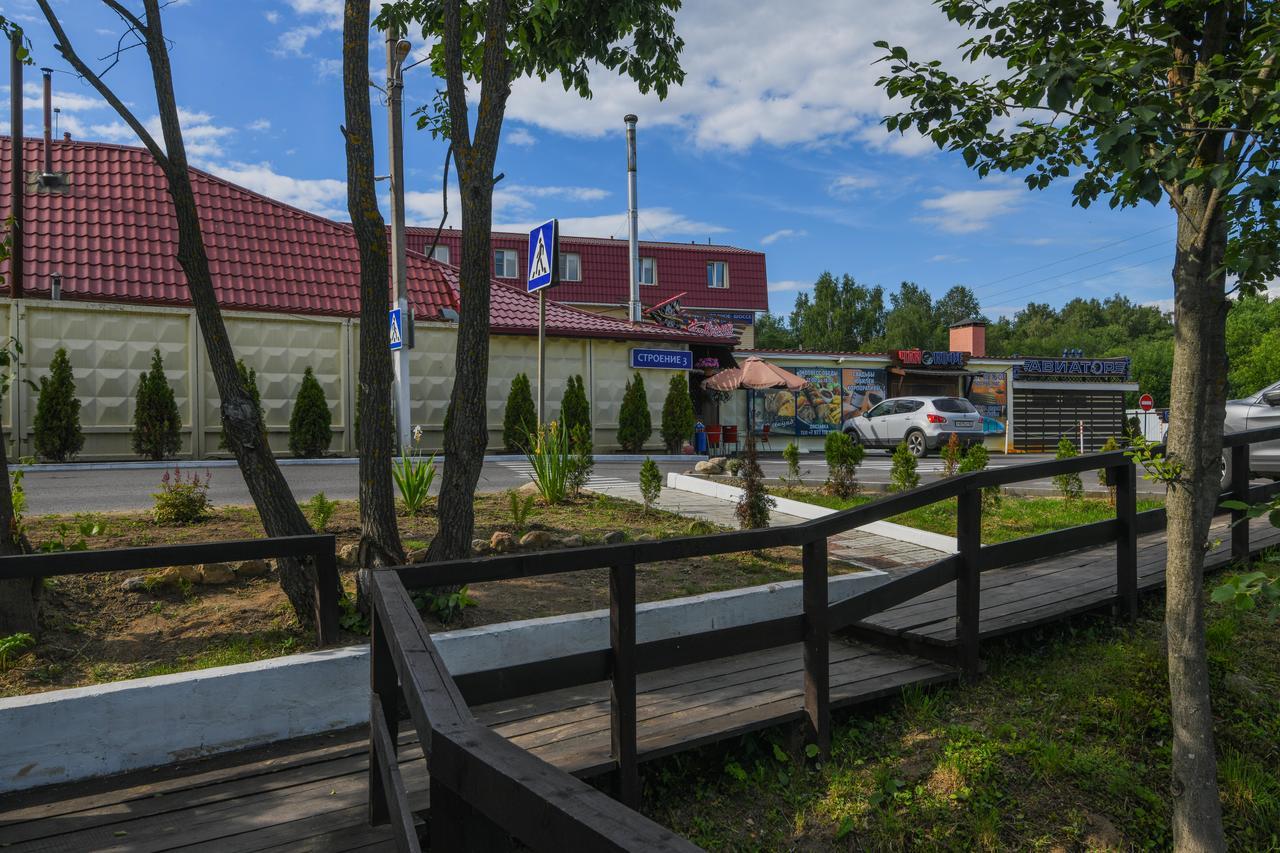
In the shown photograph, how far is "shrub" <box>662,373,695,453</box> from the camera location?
65.2 feet

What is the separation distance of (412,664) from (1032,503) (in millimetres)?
10268

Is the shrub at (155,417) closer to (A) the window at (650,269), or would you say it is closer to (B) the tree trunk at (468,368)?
(B) the tree trunk at (468,368)

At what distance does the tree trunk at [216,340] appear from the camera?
4848 mm

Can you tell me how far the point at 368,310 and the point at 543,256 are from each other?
3.84 m

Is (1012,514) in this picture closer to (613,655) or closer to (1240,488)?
(1240,488)

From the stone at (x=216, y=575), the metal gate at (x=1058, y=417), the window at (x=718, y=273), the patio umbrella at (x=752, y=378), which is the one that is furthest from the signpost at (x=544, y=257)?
the metal gate at (x=1058, y=417)

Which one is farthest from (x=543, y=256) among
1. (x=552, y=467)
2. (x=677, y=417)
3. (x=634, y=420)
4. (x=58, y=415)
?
(x=677, y=417)

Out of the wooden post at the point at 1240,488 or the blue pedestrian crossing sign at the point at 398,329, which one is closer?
the wooden post at the point at 1240,488

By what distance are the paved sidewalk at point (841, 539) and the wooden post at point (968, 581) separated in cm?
154

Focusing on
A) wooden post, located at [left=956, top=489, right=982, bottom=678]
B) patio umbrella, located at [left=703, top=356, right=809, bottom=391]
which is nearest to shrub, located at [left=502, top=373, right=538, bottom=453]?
patio umbrella, located at [left=703, top=356, right=809, bottom=391]

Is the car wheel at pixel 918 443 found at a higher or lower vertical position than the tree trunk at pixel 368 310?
lower

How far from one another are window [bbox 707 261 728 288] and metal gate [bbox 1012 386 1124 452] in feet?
37.9

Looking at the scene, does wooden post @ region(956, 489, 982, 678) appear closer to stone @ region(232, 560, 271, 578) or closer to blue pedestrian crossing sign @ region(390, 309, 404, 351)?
stone @ region(232, 560, 271, 578)

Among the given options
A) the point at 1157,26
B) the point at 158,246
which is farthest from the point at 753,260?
the point at 1157,26
